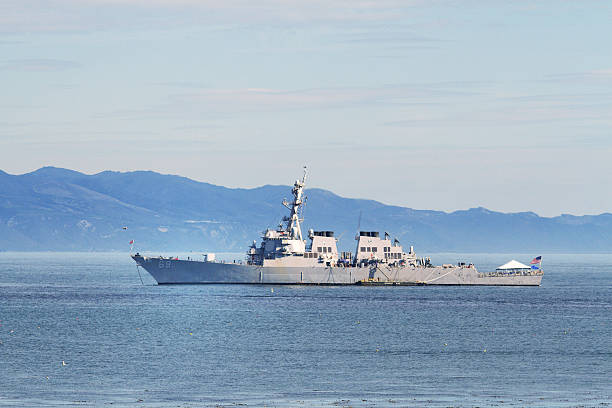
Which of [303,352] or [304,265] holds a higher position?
[304,265]

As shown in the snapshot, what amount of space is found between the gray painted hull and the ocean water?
13.6 m

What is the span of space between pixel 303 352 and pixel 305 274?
70.9 metres

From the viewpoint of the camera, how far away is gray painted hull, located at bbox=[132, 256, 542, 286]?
13938cm

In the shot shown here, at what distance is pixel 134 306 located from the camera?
112 metres

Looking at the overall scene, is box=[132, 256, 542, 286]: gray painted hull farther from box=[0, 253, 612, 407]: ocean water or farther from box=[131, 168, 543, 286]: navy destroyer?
box=[0, 253, 612, 407]: ocean water

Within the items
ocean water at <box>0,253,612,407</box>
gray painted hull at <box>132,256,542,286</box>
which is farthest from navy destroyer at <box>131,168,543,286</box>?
ocean water at <box>0,253,612,407</box>

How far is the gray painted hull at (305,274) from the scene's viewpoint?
139m

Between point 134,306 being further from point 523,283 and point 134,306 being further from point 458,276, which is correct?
point 523,283

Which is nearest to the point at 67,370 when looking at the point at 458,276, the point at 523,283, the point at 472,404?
the point at 472,404

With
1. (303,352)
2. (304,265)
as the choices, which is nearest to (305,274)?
(304,265)

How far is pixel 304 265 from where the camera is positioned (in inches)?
5527

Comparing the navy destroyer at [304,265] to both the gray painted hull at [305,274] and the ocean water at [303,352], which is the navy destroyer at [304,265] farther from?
the ocean water at [303,352]

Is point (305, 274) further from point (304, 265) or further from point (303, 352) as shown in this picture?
point (303, 352)

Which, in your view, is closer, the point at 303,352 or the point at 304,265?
the point at 303,352
